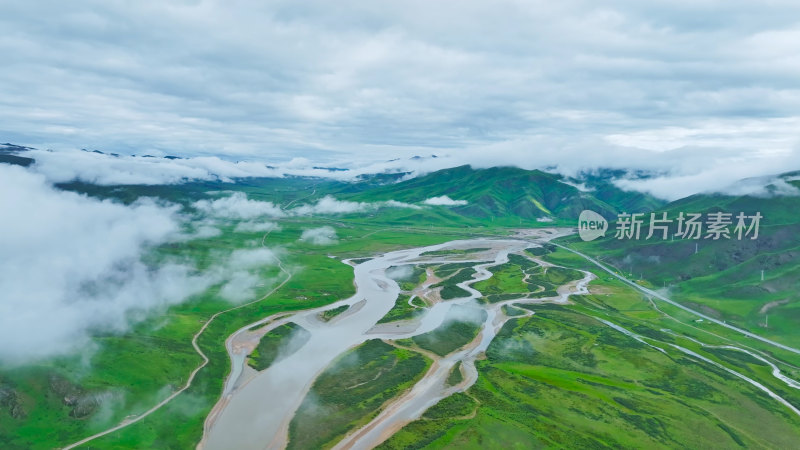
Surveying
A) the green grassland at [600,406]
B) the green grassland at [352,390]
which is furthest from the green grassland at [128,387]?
the green grassland at [600,406]

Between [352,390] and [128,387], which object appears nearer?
[128,387]

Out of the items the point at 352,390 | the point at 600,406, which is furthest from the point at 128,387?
the point at 600,406

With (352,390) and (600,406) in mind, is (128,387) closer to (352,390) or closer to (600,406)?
(352,390)

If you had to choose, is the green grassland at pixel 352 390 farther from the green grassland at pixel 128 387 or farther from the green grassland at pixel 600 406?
the green grassland at pixel 128 387

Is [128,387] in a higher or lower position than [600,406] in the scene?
lower

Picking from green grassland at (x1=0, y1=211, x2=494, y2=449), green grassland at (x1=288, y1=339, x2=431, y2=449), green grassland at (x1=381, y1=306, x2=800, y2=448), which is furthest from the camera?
green grassland at (x1=288, y1=339, x2=431, y2=449)

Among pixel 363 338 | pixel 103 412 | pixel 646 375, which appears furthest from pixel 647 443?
pixel 103 412

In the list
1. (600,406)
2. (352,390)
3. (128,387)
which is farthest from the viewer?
(352,390)

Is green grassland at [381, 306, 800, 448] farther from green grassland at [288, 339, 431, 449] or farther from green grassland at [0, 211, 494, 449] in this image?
green grassland at [0, 211, 494, 449]

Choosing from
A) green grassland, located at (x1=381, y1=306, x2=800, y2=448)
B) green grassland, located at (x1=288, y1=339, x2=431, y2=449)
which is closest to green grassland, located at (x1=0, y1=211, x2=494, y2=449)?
green grassland, located at (x1=288, y1=339, x2=431, y2=449)

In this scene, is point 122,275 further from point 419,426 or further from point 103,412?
point 419,426
